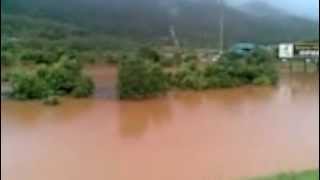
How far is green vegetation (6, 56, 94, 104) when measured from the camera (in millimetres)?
8812

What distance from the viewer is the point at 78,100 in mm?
8953

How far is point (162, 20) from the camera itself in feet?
61.4

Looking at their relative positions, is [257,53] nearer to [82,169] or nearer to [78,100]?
[78,100]

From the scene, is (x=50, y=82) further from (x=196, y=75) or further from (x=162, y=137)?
(x=162, y=137)

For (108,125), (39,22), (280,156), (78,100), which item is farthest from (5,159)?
(39,22)

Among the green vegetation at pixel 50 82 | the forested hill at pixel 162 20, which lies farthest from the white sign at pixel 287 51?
the green vegetation at pixel 50 82

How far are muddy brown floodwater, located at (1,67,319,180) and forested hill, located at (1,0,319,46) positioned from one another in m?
8.31

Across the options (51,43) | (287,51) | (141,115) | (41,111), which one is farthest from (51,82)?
(287,51)

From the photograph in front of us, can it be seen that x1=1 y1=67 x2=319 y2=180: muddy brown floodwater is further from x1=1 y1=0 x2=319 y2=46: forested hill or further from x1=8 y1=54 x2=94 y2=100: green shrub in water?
x1=1 y1=0 x2=319 y2=46: forested hill

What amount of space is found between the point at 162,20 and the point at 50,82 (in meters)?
9.82

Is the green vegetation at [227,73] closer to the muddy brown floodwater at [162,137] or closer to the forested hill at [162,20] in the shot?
the muddy brown floodwater at [162,137]

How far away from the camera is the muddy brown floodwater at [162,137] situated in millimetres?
4875

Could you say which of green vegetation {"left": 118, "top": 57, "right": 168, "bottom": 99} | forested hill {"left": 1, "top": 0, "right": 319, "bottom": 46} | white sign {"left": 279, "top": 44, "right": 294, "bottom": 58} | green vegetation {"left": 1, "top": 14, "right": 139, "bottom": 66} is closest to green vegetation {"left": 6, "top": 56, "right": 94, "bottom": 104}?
green vegetation {"left": 118, "top": 57, "right": 168, "bottom": 99}

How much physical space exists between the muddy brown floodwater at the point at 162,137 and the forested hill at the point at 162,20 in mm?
8313
